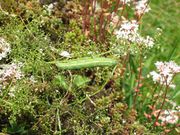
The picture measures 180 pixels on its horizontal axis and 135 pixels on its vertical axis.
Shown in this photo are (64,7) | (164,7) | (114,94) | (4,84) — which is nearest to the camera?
(4,84)

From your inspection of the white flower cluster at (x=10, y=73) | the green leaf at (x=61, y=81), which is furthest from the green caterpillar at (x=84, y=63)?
the white flower cluster at (x=10, y=73)

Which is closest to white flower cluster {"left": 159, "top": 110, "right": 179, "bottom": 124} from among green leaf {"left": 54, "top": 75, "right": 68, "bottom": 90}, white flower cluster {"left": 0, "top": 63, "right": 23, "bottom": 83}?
green leaf {"left": 54, "top": 75, "right": 68, "bottom": 90}

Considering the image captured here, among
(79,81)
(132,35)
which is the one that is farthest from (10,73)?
(132,35)

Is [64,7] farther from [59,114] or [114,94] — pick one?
[59,114]

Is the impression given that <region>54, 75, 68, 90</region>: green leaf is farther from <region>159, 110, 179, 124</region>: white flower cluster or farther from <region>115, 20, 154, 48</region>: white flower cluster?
<region>159, 110, 179, 124</region>: white flower cluster

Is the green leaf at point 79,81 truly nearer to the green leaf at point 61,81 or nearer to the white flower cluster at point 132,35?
the green leaf at point 61,81

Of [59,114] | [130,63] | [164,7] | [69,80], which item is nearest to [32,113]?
[59,114]
